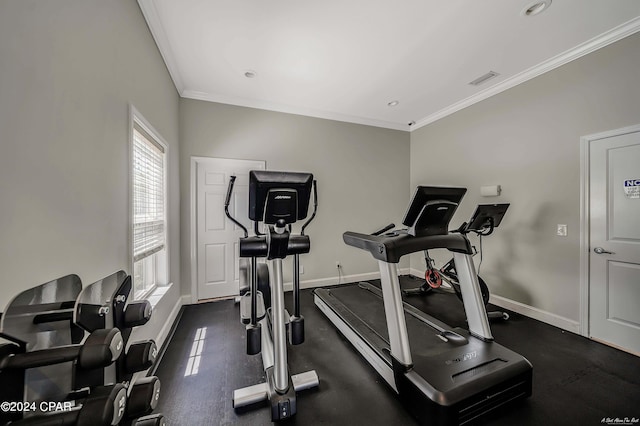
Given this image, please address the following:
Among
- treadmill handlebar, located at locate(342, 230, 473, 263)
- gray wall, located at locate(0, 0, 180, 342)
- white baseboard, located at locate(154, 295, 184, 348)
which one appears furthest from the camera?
white baseboard, located at locate(154, 295, 184, 348)

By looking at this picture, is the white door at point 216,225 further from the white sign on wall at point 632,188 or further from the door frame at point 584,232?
the white sign on wall at point 632,188

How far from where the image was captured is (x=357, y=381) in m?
1.88

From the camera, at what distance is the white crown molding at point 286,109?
339cm

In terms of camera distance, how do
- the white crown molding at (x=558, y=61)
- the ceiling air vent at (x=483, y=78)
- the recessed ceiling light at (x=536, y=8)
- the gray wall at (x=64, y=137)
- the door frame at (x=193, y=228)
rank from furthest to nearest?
the door frame at (x=193, y=228)
the ceiling air vent at (x=483, y=78)
the white crown molding at (x=558, y=61)
the recessed ceiling light at (x=536, y=8)
the gray wall at (x=64, y=137)

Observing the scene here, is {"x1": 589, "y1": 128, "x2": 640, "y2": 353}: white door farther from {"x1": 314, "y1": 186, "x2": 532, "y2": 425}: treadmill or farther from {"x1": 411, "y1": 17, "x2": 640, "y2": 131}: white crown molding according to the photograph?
{"x1": 314, "y1": 186, "x2": 532, "y2": 425}: treadmill

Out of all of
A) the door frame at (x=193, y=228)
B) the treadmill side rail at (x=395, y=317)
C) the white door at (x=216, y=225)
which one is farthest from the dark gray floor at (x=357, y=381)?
the white door at (x=216, y=225)

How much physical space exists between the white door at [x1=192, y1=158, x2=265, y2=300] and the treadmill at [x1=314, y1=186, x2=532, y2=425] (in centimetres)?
209

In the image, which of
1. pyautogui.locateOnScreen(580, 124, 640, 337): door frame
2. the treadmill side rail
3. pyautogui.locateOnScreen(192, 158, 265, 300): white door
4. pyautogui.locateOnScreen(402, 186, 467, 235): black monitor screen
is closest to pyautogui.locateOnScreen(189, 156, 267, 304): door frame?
pyautogui.locateOnScreen(192, 158, 265, 300): white door

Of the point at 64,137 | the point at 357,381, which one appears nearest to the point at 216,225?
the point at 64,137

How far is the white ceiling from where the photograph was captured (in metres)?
2.00

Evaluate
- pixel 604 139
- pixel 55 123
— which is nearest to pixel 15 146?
pixel 55 123

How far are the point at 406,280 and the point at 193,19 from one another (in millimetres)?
4594

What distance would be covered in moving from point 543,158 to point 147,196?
4.33 metres

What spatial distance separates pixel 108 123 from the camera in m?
1.43
